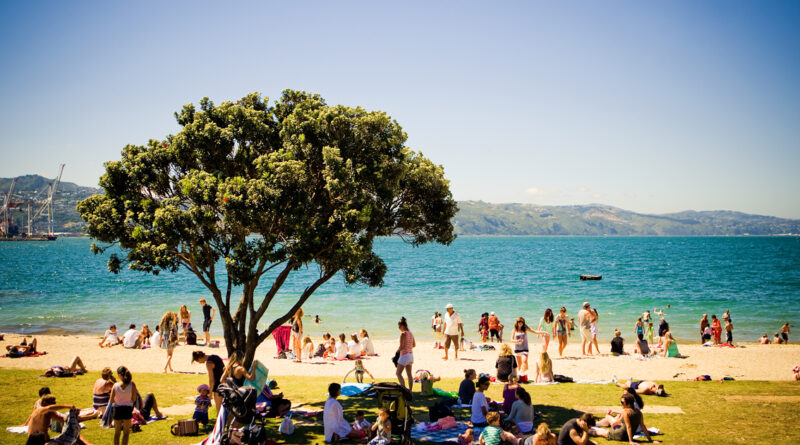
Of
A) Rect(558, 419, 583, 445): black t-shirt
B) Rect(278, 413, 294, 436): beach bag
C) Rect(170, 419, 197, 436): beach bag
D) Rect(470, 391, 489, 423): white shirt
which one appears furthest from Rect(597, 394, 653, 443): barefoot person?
Rect(170, 419, 197, 436): beach bag

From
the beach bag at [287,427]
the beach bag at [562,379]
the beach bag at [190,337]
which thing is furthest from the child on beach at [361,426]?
the beach bag at [190,337]

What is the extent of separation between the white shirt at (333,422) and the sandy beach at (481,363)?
329 inches

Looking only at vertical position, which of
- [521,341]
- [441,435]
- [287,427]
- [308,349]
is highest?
[521,341]

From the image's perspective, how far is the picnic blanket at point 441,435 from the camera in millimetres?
11023

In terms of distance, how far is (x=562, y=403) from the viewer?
14336 mm

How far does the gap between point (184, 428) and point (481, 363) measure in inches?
554

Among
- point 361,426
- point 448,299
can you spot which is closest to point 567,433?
point 361,426

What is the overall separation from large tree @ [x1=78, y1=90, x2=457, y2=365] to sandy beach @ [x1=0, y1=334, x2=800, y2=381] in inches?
322

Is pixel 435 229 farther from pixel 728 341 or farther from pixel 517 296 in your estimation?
pixel 517 296

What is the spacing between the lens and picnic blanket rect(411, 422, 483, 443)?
11.0 m

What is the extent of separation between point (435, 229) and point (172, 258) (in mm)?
6967

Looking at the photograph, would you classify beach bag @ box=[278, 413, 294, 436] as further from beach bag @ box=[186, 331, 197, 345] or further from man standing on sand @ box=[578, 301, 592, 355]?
beach bag @ box=[186, 331, 197, 345]

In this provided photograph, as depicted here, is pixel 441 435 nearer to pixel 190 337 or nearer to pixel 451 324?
pixel 451 324

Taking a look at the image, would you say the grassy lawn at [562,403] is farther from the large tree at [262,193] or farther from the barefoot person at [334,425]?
the large tree at [262,193]
